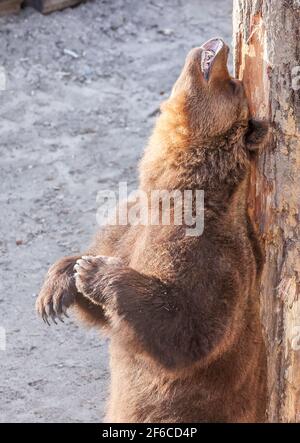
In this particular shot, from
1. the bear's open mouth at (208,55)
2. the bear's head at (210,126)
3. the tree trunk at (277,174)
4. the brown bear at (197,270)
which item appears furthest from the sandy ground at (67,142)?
the bear's open mouth at (208,55)

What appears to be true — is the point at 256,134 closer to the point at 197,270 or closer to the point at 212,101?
the point at 212,101

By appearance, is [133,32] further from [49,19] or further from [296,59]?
[296,59]

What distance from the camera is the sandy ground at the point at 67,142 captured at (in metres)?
6.94

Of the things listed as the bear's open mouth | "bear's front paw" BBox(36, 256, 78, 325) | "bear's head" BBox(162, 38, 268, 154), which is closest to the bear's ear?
"bear's head" BBox(162, 38, 268, 154)

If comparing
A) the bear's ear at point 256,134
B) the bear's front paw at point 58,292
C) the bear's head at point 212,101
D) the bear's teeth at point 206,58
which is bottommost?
the bear's front paw at point 58,292

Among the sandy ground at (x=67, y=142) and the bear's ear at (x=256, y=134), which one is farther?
the sandy ground at (x=67, y=142)

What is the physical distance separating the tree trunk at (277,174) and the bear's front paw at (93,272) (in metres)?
0.77

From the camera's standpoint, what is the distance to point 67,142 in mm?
9453

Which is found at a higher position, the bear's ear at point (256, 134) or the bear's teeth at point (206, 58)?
the bear's teeth at point (206, 58)

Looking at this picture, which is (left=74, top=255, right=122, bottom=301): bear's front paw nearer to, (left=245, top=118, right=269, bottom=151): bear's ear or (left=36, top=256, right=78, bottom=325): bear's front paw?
(left=36, top=256, right=78, bottom=325): bear's front paw

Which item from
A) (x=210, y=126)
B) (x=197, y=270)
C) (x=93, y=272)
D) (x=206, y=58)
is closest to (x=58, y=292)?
(x=93, y=272)

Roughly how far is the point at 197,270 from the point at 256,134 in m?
0.70

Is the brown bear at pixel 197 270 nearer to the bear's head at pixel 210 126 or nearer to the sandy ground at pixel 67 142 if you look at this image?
the bear's head at pixel 210 126
